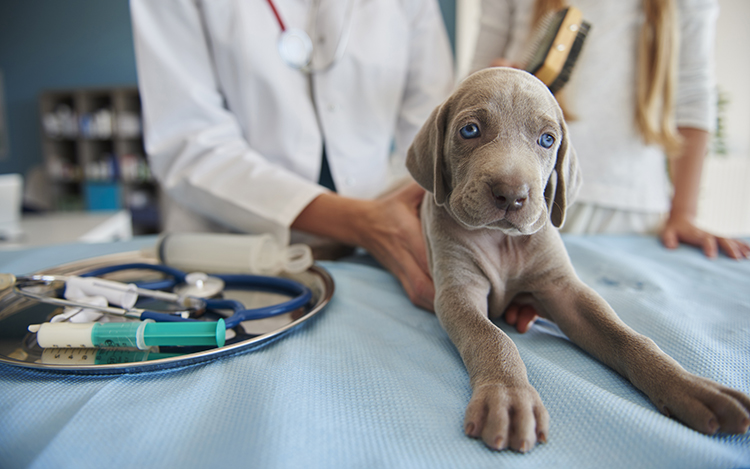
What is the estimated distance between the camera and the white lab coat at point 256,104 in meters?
1.17

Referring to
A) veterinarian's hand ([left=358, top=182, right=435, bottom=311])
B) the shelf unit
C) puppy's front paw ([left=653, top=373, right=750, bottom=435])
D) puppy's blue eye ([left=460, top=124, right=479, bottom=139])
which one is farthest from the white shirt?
the shelf unit

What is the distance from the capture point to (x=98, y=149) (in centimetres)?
559

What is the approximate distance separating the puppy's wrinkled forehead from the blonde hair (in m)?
0.83

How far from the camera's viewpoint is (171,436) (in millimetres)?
418

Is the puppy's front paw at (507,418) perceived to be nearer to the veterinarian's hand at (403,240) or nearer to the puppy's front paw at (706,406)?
the puppy's front paw at (706,406)

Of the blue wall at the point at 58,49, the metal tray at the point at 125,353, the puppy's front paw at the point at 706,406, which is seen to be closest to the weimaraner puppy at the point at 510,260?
the puppy's front paw at the point at 706,406

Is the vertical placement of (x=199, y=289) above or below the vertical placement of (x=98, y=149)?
above

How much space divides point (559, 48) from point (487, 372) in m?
0.54

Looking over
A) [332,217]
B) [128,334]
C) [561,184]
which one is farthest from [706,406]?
[332,217]

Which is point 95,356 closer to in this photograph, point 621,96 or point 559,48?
point 559,48

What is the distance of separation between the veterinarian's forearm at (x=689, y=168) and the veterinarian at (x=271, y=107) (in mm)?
928

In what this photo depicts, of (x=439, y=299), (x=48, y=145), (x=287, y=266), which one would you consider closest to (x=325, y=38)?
(x=287, y=266)

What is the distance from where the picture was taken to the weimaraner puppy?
0.45 m

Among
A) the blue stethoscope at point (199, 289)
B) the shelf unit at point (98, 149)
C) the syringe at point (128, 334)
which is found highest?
the syringe at point (128, 334)
